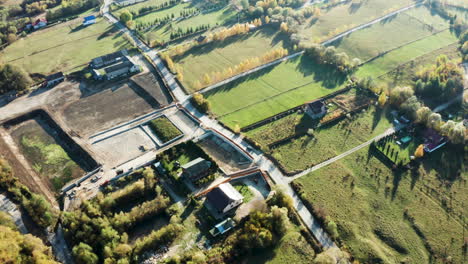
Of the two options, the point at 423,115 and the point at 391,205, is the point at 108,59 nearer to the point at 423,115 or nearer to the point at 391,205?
the point at 391,205

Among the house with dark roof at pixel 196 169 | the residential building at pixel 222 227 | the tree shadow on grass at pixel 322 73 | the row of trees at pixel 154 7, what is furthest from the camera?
the row of trees at pixel 154 7

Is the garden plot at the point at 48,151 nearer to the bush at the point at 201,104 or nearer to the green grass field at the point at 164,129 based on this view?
the green grass field at the point at 164,129

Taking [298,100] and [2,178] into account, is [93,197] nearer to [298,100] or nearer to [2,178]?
[2,178]

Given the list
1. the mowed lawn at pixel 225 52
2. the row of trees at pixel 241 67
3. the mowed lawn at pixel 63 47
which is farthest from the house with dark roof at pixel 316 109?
the mowed lawn at pixel 63 47

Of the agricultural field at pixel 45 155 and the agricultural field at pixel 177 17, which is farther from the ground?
the agricultural field at pixel 177 17

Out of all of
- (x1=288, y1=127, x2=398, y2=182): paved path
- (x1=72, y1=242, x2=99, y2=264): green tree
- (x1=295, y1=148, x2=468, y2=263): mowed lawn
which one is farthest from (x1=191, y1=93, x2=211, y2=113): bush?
(x1=72, y1=242, x2=99, y2=264): green tree

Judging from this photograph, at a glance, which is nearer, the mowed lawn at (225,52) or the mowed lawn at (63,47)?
the mowed lawn at (225,52)

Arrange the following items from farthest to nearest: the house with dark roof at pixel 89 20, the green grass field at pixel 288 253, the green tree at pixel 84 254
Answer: the house with dark roof at pixel 89 20
the green grass field at pixel 288 253
the green tree at pixel 84 254

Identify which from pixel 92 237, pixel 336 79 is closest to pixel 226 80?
pixel 336 79
